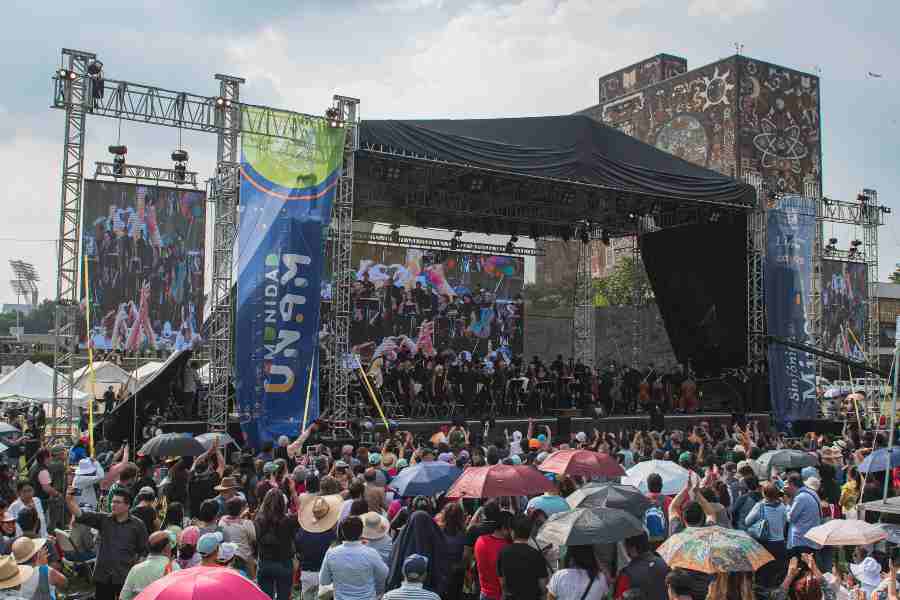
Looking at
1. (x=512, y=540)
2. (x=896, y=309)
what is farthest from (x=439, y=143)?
(x=896, y=309)

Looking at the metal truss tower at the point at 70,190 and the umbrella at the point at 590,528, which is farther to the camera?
the metal truss tower at the point at 70,190

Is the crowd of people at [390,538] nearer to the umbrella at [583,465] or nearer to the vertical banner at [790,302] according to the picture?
the umbrella at [583,465]

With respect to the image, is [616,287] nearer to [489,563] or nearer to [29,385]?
[29,385]

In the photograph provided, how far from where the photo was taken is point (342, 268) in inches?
633

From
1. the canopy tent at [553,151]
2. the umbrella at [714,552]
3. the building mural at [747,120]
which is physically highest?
the building mural at [747,120]

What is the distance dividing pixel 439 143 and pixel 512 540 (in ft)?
42.1

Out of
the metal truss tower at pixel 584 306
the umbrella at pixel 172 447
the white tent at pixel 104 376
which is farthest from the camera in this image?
the metal truss tower at pixel 584 306

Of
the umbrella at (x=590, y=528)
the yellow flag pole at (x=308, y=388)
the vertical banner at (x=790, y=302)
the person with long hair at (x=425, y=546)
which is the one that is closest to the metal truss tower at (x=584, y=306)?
the vertical banner at (x=790, y=302)

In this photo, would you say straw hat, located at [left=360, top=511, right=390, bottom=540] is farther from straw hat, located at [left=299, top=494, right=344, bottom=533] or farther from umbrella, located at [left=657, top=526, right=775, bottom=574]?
umbrella, located at [left=657, top=526, right=775, bottom=574]

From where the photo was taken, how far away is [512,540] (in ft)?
16.8

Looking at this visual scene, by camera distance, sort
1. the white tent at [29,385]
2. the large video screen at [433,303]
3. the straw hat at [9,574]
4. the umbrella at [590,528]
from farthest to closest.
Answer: the large video screen at [433,303] < the white tent at [29,385] < the umbrella at [590,528] < the straw hat at [9,574]

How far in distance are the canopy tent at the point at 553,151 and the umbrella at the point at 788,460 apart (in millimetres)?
9885

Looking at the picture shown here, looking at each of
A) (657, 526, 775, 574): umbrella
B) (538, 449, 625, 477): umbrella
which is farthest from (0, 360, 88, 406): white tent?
(657, 526, 775, 574): umbrella

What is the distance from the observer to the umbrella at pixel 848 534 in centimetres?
533
